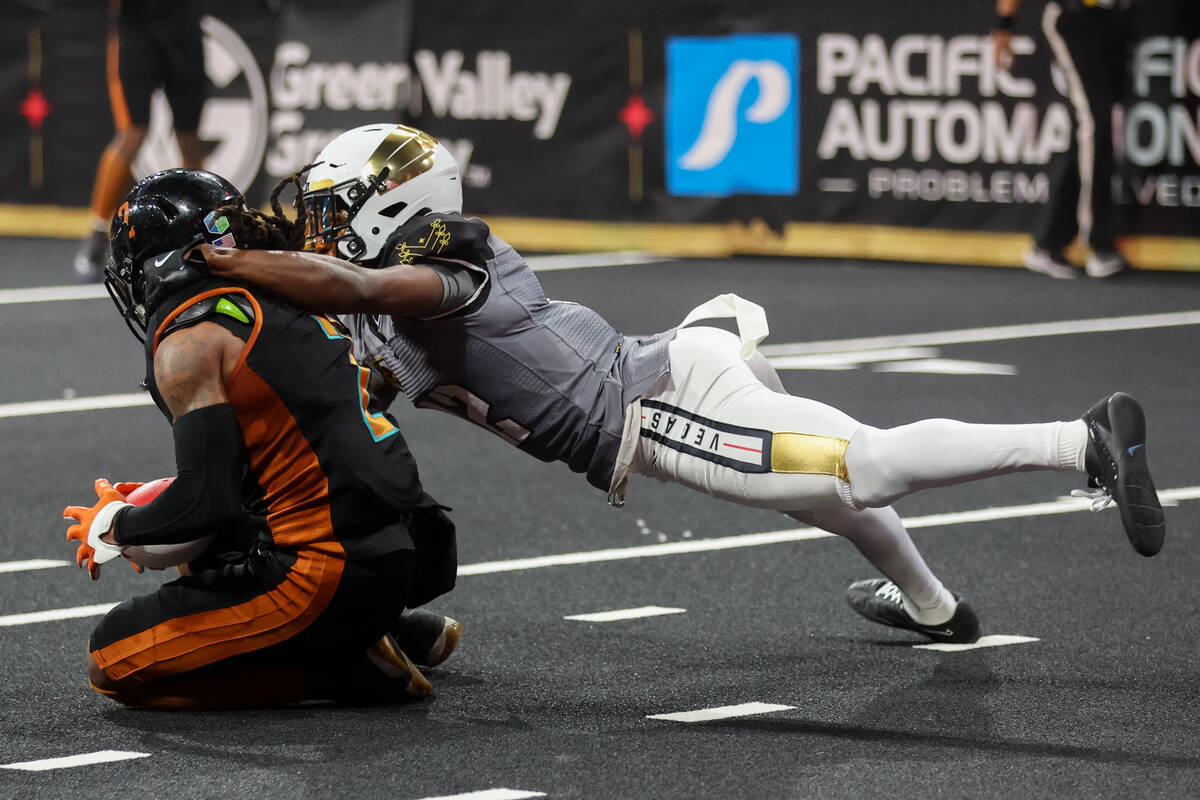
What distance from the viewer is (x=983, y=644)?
5359 millimetres

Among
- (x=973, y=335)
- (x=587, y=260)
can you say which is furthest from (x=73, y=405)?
(x=587, y=260)

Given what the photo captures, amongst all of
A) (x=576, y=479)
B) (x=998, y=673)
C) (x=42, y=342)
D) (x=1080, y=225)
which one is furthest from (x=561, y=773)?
(x=1080, y=225)

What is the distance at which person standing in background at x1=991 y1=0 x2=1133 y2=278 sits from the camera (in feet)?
39.9

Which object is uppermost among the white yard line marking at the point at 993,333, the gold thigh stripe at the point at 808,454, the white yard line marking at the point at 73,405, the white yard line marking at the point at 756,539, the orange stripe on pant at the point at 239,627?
the gold thigh stripe at the point at 808,454

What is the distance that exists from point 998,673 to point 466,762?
139 centimetres

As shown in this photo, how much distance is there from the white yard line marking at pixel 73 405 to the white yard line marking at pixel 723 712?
490cm

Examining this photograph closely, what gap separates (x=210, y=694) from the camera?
4.78 m

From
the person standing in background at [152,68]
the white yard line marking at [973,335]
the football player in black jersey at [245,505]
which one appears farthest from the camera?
the person standing in background at [152,68]

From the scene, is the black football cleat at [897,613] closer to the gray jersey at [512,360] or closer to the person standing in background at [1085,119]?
the gray jersey at [512,360]

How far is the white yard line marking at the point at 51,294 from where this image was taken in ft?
41.1

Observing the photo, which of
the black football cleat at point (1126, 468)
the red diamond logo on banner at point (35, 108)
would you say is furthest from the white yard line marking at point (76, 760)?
the red diamond logo on banner at point (35, 108)

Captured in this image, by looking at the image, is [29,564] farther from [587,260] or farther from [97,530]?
[587,260]

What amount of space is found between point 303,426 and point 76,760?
830 millimetres

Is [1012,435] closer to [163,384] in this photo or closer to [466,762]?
[466,762]
